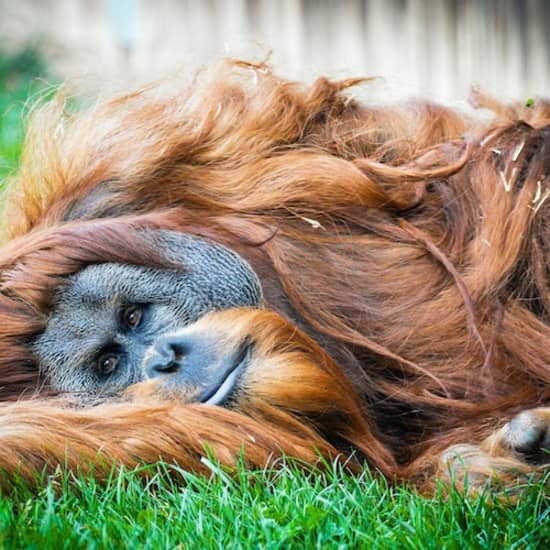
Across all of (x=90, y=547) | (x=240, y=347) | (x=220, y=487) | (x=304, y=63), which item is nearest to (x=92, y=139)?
(x=240, y=347)

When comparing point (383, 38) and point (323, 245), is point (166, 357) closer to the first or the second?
point (323, 245)

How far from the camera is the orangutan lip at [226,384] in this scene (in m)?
2.76

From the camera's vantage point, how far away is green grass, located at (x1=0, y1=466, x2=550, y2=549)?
2174 millimetres

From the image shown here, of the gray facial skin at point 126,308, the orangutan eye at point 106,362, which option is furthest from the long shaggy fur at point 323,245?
the orangutan eye at point 106,362

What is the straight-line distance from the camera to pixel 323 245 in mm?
3191

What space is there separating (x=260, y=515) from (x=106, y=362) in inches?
32.9

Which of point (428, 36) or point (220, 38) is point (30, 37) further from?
point (428, 36)

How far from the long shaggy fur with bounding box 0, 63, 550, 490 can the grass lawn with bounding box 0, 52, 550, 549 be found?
0.17m

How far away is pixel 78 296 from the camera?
9.96ft

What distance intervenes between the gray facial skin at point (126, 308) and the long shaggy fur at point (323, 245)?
0.04 metres

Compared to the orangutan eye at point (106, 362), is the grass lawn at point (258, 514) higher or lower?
lower

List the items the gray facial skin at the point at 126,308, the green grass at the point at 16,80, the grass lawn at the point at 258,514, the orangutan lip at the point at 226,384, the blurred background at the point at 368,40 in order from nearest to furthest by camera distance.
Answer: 1. the grass lawn at the point at 258,514
2. the orangutan lip at the point at 226,384
3. the gray facial skin at the point at 126,308
4. the green grass at the point at 16,80
5. the blurred background at the point at 368,40

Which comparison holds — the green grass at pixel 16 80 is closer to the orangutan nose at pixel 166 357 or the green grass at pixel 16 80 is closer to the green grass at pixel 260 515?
the orangutan nose at pixel 166 357

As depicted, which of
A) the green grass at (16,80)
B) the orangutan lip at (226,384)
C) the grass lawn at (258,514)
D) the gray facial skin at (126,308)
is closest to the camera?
the grass lawn at (258,514)
